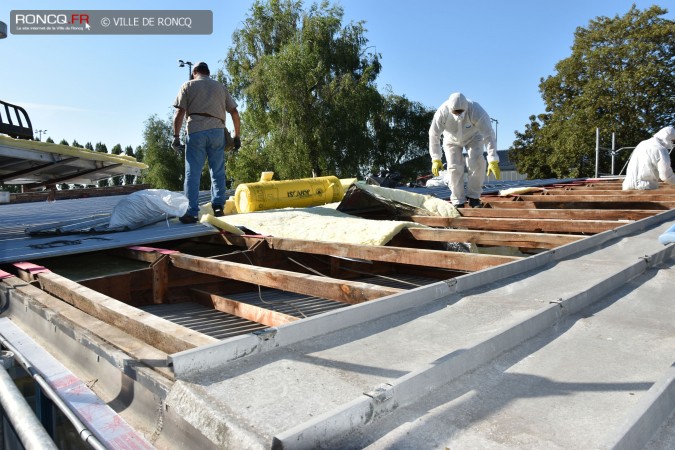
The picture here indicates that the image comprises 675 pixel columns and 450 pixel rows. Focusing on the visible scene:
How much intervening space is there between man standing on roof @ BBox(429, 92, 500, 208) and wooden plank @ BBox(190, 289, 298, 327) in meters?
3.59

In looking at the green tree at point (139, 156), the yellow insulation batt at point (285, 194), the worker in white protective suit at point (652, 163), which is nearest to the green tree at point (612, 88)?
the worker in white protective suit at point (652, 163)

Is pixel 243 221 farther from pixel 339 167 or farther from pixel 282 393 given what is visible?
pixel 339 167

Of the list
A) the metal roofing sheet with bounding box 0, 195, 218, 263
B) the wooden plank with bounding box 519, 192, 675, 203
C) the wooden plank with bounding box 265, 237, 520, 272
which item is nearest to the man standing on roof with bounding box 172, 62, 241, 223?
the metal roofing sheet with bounding box 0, 195, 218, 263

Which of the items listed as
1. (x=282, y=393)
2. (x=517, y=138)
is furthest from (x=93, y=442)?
(x=517, y=138)

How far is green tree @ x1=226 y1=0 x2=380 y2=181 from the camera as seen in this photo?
20.4 meters

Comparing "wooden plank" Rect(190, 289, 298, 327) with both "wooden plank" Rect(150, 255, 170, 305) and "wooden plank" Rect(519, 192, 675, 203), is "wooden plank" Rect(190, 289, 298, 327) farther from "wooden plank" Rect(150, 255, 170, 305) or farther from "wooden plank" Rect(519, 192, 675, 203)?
"wooden plank" Rect(519, 192, 675, 203)

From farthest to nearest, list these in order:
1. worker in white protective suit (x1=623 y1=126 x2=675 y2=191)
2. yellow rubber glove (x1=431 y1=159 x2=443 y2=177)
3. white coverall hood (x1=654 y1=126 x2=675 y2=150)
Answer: white coverall hood (x1=654 y1=126 x2=675 y2=150) < worker in white protective suit (x1=623 y1=126 x2=675 y2=191) < yellow rubber glove (x1=431 y1=159 x2=443 y2=177)

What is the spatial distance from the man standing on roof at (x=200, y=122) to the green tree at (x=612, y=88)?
2642 centimetres

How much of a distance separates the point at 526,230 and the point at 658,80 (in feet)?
88.2

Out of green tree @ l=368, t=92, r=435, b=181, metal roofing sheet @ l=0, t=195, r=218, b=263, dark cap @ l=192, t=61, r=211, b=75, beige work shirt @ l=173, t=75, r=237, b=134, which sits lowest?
metal roofing sheet @ l=0, t=195, r=218, b=263

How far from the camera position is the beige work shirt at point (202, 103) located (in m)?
4.68

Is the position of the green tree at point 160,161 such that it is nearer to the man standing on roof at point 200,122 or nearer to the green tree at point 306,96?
the green tree at point 306,96

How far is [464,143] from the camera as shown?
594 centimetres

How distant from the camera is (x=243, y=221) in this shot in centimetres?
451
